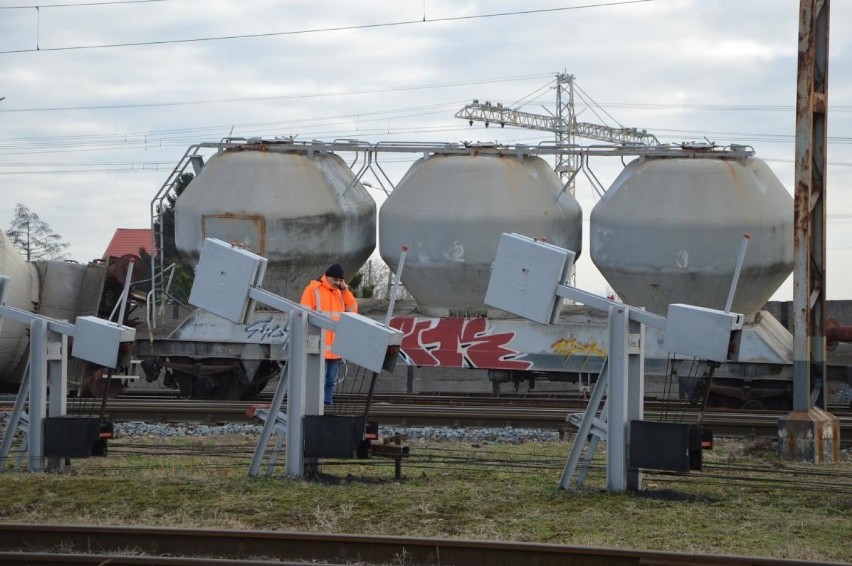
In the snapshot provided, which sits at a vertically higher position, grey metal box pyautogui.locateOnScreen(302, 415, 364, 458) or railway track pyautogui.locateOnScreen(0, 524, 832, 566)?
grey metal box pyautogui.locateOnScreen(302, 415, 364, 458)

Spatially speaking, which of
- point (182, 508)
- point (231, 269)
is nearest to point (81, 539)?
point (182, 508)

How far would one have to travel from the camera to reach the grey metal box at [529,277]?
34.0ft

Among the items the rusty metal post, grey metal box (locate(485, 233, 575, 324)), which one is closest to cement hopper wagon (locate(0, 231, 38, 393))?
grey metal box (locate(485, 233, 575, 324))

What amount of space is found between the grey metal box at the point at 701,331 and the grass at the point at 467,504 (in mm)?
1255

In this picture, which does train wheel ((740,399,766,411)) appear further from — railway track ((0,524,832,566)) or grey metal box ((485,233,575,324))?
railway track ((0,524,832,566))

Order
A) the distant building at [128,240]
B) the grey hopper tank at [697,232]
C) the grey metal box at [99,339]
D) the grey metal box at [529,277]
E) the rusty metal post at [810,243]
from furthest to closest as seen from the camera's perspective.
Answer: the distant building at [128,240]
the grey hopper tank at [697,232]
the rusty metal post at [810,243]
the grey metal box at [99,339]
the grey metal box at [529,277]

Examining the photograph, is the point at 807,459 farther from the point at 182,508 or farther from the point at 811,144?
the point at 182,508

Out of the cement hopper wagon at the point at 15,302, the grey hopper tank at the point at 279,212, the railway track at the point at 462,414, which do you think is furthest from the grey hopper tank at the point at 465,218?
the cement hopper wagon at the point at 15,302

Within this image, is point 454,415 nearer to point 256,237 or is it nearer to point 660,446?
point 256,237

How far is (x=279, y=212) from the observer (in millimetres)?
20578

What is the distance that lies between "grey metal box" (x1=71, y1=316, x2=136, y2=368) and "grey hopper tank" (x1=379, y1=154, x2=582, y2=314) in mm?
9173

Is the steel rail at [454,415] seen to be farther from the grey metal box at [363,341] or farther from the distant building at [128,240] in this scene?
the distant building at [128,240]

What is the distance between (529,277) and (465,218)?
31.0 ft

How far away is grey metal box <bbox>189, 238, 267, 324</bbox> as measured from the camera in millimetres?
10789
